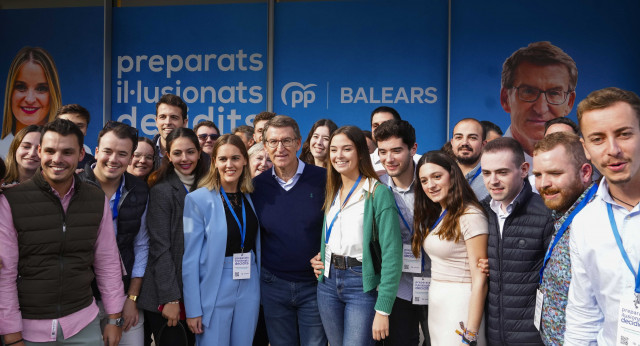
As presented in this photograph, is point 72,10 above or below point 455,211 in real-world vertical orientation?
above

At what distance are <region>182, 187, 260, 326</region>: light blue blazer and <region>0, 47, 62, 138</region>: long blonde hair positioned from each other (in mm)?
4934

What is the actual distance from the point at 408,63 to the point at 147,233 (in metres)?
4.28

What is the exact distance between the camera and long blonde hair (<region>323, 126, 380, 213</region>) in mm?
2686

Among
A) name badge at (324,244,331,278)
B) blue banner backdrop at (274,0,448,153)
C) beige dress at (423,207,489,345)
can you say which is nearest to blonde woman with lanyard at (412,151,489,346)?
beige dress at (423,207,489,345)

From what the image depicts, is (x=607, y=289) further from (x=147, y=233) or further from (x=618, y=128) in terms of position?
(x=147, y=233)

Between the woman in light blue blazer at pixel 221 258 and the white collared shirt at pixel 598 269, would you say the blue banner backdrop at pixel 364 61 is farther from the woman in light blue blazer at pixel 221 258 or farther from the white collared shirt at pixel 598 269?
the white collared shirt at pixel 598 269

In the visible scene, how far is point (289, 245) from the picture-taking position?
272cm

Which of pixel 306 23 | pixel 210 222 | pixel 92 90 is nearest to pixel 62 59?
pixel 92 90

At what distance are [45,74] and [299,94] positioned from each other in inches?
138

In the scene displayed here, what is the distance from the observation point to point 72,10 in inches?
257

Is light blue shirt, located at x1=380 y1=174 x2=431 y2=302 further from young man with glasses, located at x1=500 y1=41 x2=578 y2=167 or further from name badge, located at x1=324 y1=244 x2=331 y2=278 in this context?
young man with glasses, located at x1=500 y1=41 x2=578 y2=167

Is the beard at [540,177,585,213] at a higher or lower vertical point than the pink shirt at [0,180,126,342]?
higher

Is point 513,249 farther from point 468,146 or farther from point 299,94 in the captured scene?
point 299,94

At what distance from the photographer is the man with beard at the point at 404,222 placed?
2.71 m
